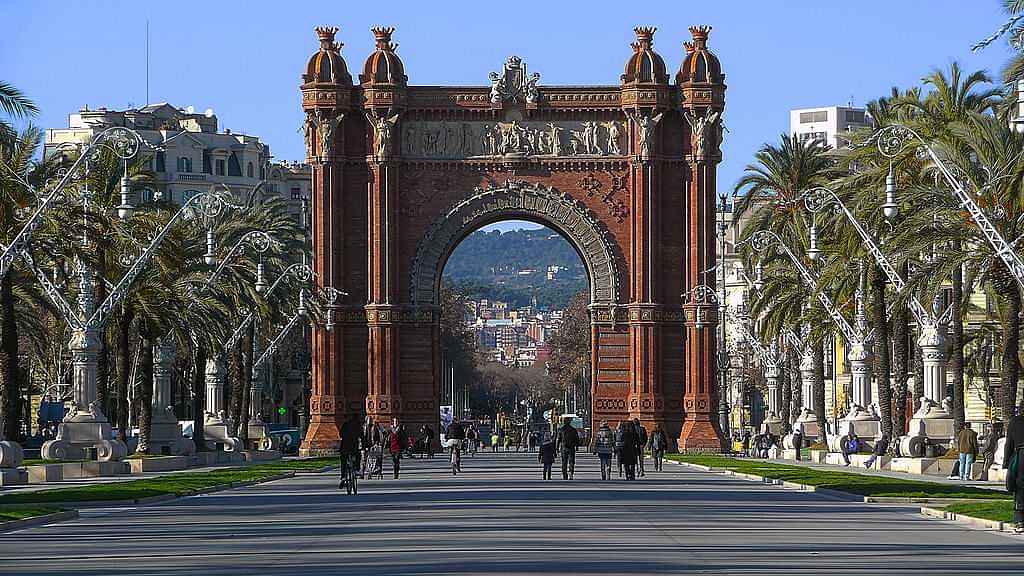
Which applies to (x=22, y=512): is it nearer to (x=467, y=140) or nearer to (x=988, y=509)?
(x=988, y=509)

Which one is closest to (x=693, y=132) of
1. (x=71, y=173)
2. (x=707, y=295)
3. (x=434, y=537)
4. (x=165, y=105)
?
(x=707, y=295)

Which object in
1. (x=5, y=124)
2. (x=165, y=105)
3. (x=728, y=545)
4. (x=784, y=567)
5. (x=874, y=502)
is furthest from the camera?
(x=165, y=105)

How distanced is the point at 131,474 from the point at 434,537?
105 ft

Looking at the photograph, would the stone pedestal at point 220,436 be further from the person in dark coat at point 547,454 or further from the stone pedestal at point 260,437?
the person in dark coat at point 547,454

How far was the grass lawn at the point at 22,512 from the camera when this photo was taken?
3128 centimetres

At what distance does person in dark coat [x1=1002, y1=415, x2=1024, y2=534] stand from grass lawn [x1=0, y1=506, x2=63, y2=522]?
589 inches

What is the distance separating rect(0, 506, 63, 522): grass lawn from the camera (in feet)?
103

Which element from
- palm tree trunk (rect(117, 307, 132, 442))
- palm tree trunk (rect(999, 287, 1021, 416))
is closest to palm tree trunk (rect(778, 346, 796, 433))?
palm tree trunk (rect(117, 307, 132, 442))

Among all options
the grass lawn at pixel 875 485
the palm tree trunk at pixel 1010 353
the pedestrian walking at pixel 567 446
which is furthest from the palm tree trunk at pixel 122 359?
the palm tree trunk at pixel 1010 353

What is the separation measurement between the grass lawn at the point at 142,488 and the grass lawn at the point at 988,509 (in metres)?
15.9

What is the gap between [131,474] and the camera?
56750mm

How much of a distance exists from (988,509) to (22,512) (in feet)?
51.5

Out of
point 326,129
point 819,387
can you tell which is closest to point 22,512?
point 819,387

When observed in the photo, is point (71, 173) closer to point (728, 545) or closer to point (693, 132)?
point (728, 545)
